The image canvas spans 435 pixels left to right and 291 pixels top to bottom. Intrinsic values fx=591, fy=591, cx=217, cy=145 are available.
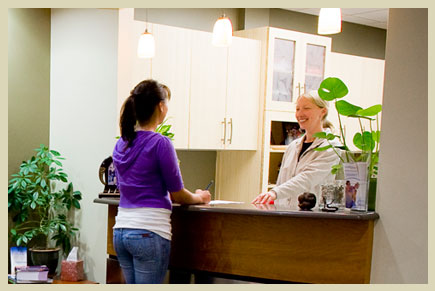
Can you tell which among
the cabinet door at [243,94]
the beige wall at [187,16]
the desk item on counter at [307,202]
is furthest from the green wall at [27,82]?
the desk item on counter at [307,202]

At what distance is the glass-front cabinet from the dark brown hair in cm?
265

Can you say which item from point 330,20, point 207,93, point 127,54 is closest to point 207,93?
point 207,93

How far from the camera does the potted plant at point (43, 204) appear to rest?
4.62 meters

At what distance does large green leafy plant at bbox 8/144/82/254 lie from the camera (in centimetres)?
462

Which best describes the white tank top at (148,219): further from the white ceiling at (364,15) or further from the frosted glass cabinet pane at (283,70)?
the white ceiling at (364,15)

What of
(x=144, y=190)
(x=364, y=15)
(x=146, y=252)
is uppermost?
(x=364, y=15)

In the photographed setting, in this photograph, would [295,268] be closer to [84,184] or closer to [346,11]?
[84,184]

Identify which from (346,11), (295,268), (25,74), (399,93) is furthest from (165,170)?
(346,11)

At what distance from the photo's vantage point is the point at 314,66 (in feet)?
18.1

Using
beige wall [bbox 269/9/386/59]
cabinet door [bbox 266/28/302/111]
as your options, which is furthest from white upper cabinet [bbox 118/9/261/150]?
beige wall [bbox 269/9/386/59]

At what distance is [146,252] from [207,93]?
8.29 feet

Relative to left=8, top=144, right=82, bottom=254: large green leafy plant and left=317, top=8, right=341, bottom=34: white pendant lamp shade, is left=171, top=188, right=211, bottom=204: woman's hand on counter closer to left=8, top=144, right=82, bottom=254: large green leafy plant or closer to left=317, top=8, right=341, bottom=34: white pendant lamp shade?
left=317, top=8, right=341, bottom=34: white pendant lamp shade

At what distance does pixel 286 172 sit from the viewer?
11.7 ft

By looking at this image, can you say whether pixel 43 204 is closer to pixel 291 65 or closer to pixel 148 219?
pixel 148 219
